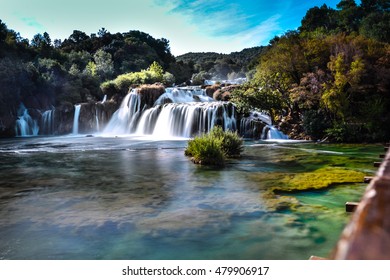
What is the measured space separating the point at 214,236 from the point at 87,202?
135 inches

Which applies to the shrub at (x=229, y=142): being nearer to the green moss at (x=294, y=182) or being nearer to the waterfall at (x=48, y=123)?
the green moss at (x=294, y=182)

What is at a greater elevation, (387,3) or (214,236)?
(387,3)

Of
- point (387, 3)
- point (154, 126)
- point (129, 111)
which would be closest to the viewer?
point (154, 126)

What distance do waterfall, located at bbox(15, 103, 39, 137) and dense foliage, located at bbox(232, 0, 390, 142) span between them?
22.0 m

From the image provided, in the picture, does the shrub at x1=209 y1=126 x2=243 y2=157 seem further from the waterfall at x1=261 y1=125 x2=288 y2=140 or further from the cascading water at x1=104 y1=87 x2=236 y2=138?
the cascading water at x1=104 y1=87 x2=236 y2=138

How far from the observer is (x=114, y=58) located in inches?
2603

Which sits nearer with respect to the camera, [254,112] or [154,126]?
[254,112]

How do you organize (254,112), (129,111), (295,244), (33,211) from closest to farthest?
(295,244)
(33,211)
(254,112)
(129,111)

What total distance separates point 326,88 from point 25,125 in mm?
29443

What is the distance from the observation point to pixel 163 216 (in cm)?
634

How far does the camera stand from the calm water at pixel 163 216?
4.79 metres
